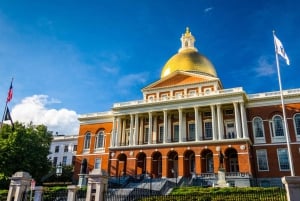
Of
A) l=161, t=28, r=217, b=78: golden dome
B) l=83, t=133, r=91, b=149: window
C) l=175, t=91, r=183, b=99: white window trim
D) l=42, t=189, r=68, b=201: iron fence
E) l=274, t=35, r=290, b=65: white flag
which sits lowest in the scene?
l=42, t=189, r=68, b=201: iron fence

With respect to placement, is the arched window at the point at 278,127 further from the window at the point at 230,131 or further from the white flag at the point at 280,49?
the white flag at the point at 280,49

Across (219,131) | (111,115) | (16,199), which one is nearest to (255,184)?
(219,131)

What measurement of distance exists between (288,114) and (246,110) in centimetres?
572

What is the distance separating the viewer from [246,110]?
139 ft

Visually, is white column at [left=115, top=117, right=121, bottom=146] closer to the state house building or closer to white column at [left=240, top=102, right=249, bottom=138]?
the state house building

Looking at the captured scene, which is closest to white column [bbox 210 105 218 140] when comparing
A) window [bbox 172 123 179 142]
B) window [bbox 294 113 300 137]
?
window [bbox 172 123 179 142]

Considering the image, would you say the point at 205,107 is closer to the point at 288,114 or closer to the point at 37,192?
the point at 288,114

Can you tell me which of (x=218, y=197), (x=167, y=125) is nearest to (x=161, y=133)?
(x=167, y=125)

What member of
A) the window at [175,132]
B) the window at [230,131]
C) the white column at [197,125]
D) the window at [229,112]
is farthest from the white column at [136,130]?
the window at [229,112]

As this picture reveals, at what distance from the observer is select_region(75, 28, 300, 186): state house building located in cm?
3847

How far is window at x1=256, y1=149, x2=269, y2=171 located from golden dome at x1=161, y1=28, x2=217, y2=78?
16127 mm

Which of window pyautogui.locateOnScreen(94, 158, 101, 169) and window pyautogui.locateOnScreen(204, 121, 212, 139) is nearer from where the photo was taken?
window pyautogui.locateOnScreen(204, 121, 212, 139)

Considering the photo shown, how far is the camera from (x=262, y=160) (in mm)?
39406

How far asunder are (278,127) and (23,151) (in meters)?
37.4
